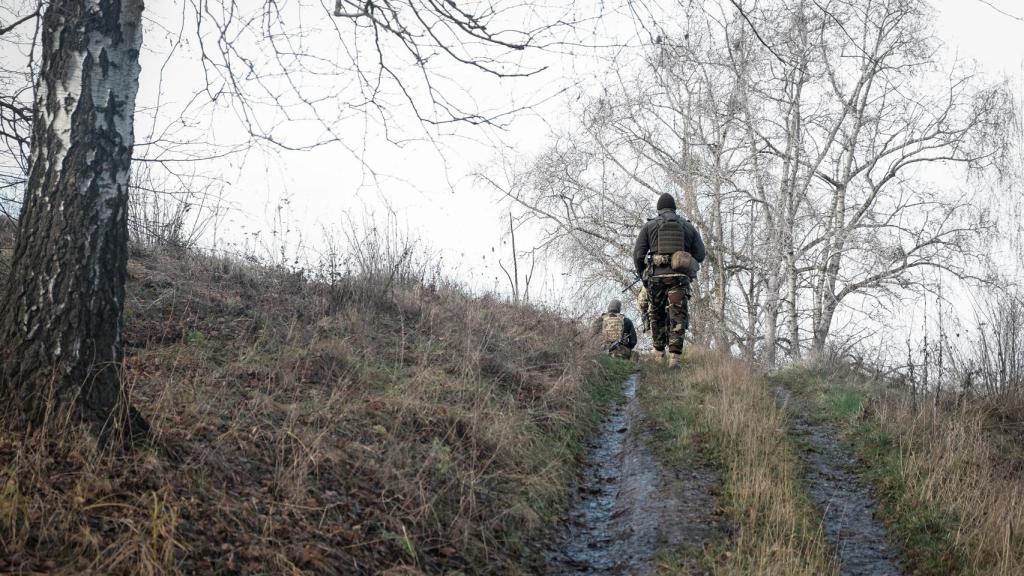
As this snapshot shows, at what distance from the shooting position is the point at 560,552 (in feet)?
14.5

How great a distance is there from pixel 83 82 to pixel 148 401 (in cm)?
189

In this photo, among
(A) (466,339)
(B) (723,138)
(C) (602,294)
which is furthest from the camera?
(C) (602,294)

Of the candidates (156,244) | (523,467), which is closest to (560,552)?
(523,467)

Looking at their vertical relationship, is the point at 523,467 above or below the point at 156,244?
below

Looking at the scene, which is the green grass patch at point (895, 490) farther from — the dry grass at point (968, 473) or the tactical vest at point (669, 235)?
the tactical vest at point (669, 235)

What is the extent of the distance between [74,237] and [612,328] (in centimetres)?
999

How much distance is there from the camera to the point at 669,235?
33.1 feet

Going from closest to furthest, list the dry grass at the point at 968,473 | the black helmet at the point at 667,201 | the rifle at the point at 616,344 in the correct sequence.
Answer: the dry grass at the point at 968,473
the black helmet at the point at 667,201
the rifle at the point at 616,344

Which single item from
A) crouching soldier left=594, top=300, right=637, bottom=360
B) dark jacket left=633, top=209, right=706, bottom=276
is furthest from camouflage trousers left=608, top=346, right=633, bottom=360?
dark jacket left=633, top=209, right=706, bottom=276

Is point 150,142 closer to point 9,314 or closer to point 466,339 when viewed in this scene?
point 9,314

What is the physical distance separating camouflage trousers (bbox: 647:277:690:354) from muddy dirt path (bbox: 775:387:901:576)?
2888 millimetres

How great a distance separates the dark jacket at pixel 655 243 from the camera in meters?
10.2

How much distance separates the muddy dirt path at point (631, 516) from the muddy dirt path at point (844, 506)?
0.83 m

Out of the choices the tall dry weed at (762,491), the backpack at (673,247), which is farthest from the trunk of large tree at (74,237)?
the backpack at (673,247)
